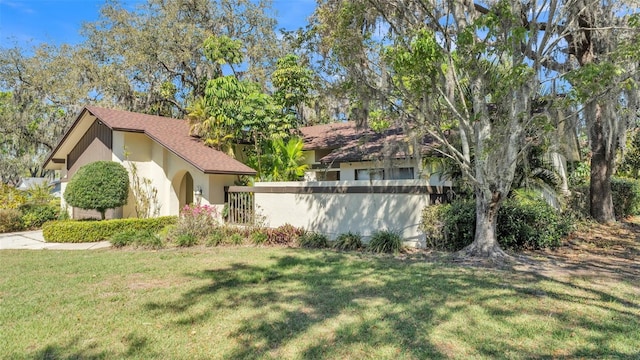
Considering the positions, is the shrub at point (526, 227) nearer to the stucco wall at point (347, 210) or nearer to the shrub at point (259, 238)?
the stucco wall at point (347, 210)

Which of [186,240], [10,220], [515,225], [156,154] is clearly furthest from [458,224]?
[10,220]

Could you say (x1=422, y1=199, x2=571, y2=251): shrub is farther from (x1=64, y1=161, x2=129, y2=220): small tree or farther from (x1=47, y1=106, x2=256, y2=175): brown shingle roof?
(x1=64, y1=161, x2=129, y2=220): small tree

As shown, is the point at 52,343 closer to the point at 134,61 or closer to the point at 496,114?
the point at 496,114

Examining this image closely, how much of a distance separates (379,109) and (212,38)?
1161 centimetres

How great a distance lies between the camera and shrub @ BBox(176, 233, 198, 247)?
11.4m

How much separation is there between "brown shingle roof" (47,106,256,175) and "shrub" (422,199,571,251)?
345 inches

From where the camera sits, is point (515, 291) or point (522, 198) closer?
point (515, 291)

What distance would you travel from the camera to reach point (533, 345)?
13.1 ft

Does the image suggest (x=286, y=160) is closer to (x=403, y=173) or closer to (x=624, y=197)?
(x=403, y=173)

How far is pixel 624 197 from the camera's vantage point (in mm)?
15562

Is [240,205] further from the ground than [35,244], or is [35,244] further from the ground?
[240,205]

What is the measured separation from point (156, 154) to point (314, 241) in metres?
8.92

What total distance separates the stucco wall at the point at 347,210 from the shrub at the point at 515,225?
93 cm

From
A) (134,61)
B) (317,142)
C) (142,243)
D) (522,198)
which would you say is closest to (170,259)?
(142,243)
